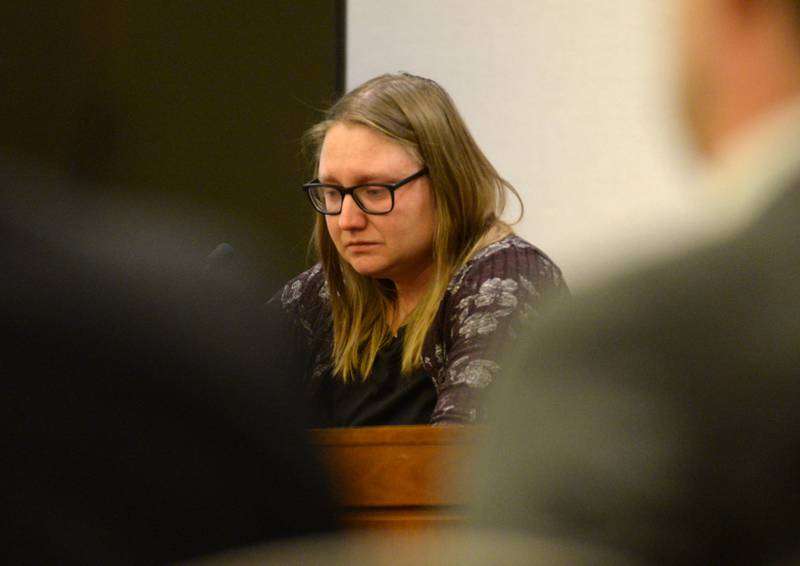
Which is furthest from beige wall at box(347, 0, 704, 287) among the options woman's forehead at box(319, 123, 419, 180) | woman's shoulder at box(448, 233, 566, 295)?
woman's forehead at box(319, 123, 419, 180)

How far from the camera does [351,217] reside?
257cm

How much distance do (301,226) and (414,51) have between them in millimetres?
572

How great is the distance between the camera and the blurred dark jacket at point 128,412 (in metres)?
0.60

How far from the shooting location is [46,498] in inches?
24.2

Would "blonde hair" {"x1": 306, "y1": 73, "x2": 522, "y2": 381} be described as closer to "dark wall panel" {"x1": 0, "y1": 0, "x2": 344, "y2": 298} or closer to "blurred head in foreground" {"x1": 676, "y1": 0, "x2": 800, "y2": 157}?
"dark wall panel" {"x1": 0, "y1": 0, "x2": 344, "y2": 298}

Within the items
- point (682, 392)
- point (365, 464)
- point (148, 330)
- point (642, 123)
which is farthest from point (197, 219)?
point (642, 123)

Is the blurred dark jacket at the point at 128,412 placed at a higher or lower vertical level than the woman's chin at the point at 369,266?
higher

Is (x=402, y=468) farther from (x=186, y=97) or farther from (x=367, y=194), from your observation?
→ (x=186, y=97)

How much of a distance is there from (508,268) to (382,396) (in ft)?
0.98

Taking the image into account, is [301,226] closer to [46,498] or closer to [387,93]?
[387,93]

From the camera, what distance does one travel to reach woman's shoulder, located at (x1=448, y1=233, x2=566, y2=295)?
8.20ft

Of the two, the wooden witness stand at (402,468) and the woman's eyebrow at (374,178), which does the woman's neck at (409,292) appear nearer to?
the woman's eyebrow at (374,178)

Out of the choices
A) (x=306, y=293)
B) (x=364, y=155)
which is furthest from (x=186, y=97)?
(x=364, y=155)

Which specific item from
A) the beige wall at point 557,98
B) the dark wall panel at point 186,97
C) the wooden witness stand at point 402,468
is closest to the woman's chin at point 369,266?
the wooden witness stand at point 402,468
